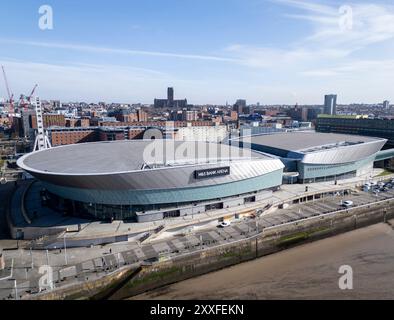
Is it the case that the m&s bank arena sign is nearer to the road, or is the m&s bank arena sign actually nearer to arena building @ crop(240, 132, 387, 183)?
the road

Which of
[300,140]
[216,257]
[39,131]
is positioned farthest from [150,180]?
[39,131]

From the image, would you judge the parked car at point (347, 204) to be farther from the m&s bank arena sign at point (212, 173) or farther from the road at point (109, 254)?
the m&s bank arena sign at point (212, 173)

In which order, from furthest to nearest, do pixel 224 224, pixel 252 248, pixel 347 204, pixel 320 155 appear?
pixel 320 155, pixel 347 204, pixel 224 224, pixel 252 248

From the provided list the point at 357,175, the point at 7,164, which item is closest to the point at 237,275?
the point at 357,175

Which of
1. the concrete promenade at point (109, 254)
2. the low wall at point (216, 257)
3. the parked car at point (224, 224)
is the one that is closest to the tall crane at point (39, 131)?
the concrete promenade at point (109, 254)

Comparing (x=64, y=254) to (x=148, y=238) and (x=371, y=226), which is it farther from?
(x=371, y=226)

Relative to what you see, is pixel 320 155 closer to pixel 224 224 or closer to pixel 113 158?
pixel 224 224
